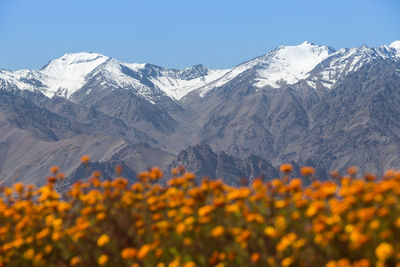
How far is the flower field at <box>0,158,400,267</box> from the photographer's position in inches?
350

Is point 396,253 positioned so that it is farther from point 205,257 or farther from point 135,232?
point 135,232

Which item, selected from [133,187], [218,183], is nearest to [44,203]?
[133,187]

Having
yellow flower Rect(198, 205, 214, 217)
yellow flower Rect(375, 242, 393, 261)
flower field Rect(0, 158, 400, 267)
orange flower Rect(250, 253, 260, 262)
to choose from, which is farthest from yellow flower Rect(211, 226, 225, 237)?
yellow flower Rect(375, 242, 393, 261)

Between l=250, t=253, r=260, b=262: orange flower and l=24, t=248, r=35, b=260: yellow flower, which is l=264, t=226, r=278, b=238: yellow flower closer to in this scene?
l=250, t=253, r=260, b=262: orange flower

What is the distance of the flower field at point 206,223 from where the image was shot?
8891mm

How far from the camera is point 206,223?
10.1 m

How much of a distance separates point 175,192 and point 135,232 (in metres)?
1.26

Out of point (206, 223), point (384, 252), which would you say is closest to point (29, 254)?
point (206, 223)

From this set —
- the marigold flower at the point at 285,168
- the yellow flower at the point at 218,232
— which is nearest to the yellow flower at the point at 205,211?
the yellow flower at the point at 218,232

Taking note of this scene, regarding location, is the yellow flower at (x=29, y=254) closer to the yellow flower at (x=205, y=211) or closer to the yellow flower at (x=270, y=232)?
the yellow flower at (x=205, y=211)

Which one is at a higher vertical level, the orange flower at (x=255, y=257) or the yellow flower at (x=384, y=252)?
the yellow flower at (x=384, y=252)

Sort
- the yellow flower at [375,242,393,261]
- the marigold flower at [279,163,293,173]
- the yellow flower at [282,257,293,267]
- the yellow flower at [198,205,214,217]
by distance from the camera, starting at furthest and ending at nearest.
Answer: the marigold flower at [279,163,293,173] → the yellow flower at [198,205,214,217] → the yellow flower at [282,257,293,267] → the yellow flower at [375,242,393,261]

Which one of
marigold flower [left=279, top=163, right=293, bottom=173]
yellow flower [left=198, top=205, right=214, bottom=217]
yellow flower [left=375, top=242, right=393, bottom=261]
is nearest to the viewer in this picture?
yellow flower [left=375, top=242, right=393, bottom=261]

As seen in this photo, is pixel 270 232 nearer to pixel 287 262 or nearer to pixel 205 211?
pixel 287 262
